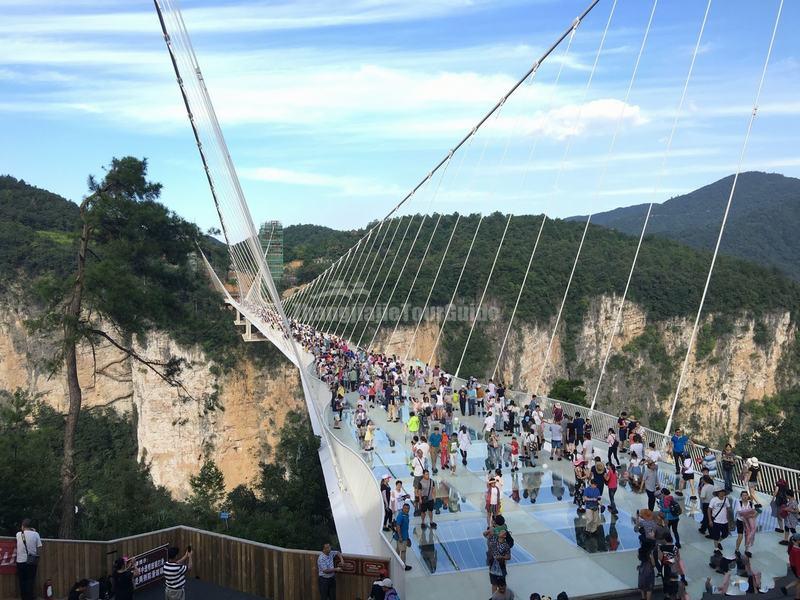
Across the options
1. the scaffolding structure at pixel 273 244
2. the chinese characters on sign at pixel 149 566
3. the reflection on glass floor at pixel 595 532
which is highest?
the scaffolding structure at pixel 273 244

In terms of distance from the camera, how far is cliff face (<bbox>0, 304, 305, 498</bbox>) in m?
51.4

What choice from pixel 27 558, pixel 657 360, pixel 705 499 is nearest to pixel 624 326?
pixel 657 360

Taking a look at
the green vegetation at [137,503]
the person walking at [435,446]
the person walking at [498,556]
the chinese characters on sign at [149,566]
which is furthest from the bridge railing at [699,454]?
the chinese characters on sign at [149,566]

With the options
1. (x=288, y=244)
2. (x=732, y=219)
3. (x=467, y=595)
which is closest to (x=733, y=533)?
(x=467, y=595)

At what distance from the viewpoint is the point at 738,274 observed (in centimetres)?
6762

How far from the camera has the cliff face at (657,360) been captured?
6138 cm

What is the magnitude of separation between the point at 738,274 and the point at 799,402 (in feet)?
47.0

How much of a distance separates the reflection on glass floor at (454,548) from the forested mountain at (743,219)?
9391 centimetres

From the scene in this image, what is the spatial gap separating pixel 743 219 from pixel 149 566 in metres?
135

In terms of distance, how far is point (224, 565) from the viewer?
28.3 ft

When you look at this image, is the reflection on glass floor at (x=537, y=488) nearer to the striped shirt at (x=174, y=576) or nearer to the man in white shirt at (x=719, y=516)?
the man in white shirt at (x=719, y=516)

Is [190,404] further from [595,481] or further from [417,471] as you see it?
[595,481]

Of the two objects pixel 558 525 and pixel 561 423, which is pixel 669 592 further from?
pixel 561 423

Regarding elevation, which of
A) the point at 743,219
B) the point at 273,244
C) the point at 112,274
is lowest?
the point at 112,274
